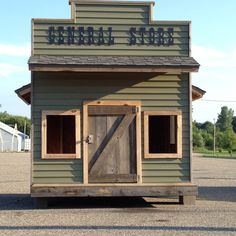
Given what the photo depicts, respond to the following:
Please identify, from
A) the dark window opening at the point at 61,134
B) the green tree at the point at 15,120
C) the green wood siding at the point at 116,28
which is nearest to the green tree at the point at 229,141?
the green tree at the point at 15,120

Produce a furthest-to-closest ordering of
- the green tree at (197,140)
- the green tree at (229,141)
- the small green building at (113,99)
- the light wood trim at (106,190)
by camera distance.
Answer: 1. the green tree at (197,140)
2. the green tree at (229,141)
3. the small green building at (113,99)
4. the light wood trim at (106,190)

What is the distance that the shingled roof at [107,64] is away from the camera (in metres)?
12.8

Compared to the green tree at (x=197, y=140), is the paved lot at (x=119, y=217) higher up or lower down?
lower down

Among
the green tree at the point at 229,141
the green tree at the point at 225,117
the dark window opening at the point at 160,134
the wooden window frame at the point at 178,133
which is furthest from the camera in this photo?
the green tree at the point at 225,117

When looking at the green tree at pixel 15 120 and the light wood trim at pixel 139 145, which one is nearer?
the light wood trim at pixel 139 145

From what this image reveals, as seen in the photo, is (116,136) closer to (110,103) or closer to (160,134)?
(110,103)

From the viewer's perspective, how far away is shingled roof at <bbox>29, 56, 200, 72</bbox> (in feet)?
42.0

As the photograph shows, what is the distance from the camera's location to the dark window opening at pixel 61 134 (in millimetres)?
16469

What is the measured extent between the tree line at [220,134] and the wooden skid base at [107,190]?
7861cm

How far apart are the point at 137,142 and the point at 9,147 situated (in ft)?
275

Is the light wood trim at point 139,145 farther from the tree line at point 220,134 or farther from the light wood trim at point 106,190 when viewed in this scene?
the tree line at point 220,134

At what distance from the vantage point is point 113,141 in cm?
1352

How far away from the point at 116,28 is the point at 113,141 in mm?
2864

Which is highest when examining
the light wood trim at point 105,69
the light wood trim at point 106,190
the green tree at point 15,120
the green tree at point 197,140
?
the green tree at point 15,120
